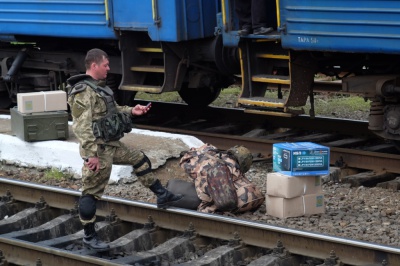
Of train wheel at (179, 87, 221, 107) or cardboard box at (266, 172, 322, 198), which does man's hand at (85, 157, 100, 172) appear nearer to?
cardboard box at (266, 172, 322, 198)

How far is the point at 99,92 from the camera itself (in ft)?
22.2

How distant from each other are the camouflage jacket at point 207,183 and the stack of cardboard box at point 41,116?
2.36 meters

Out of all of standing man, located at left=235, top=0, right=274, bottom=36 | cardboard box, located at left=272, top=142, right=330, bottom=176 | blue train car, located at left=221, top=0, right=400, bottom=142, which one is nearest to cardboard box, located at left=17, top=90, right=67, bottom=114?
blue train car, located at left=221, top=0, right=400, bottom=142

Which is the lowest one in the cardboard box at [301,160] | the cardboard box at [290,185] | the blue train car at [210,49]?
the cardboard box at [290,185]

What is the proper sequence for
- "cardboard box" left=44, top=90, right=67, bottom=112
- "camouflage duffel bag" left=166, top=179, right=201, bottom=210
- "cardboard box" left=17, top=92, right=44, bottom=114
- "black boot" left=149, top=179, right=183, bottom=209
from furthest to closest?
"cardboard box" left=44, top=90, right=67, bottom=112, "cardboard box" left=17, top=92, right=44, bottom=114, "camouflage duffel bag" left=166, top=179, right=201, bottom=210, "black boot" left=149, top=179, right=183, bottom=209

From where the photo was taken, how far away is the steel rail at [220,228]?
6.38 m

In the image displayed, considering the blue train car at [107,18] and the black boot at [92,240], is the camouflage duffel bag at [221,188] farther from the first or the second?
the blue train car at [107,18]

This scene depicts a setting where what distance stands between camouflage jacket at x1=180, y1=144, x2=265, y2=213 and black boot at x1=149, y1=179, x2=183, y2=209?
1.16 ft

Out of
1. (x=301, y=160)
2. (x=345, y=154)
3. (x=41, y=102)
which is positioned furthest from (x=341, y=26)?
(x=41, y=102)

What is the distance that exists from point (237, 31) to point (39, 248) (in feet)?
15.3

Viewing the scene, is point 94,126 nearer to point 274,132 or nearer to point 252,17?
point 252,17

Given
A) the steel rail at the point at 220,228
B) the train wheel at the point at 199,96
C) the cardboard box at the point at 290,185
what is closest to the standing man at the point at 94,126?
the steel rail at the point at 220,228

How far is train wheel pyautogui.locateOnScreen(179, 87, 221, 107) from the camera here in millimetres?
13328

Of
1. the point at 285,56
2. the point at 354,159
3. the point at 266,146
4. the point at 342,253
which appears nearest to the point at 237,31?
the point at 285,56
